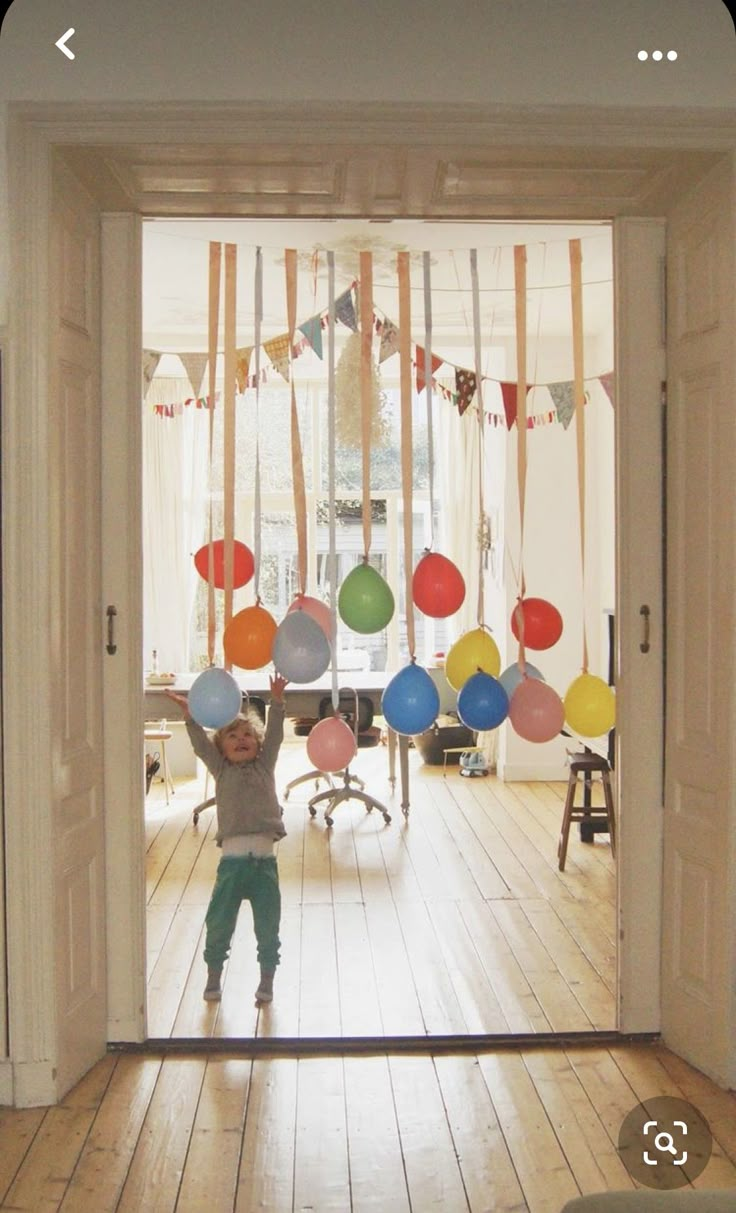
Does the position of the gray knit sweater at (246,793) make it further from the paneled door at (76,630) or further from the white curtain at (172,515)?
the white curtain at (172,515)

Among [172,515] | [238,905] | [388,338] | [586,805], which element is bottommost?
[586,805]

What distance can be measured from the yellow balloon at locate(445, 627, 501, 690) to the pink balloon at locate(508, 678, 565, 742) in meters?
0.12

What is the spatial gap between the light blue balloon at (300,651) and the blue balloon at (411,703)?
9.7 inches

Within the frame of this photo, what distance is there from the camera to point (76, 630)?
3307mm

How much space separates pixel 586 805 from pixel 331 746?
2.62 meters

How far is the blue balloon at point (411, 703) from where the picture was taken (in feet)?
12.2

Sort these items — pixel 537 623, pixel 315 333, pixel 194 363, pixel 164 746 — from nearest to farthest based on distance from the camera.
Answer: pixel 537 623, pixel 315 333, pixel 194 363, pixel 164 746

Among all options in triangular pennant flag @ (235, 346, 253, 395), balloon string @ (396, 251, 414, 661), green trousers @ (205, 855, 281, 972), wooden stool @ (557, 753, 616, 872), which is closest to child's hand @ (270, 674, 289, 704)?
balloon string @ (396, 251, 414, 661)

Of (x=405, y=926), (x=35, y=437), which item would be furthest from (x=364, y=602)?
(x=405, y=926)

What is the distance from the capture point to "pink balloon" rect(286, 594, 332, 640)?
3852mm

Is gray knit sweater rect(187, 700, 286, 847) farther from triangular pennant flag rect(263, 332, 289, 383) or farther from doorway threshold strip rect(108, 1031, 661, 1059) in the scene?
triangular pennant flag rect(263, 332, 289, 383)

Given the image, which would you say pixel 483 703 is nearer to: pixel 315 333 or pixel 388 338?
pixel 315 333

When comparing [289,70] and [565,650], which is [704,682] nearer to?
[289,70]

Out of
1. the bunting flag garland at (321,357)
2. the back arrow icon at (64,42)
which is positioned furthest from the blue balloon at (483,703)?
the back arrow icon at (64,42)
